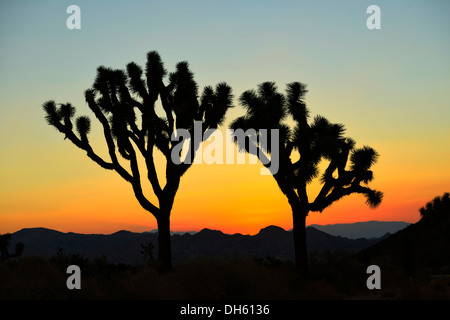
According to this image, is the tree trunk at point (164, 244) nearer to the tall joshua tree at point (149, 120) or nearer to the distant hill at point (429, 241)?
the tall joshua tree at point (149, 120)

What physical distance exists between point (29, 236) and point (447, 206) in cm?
12103

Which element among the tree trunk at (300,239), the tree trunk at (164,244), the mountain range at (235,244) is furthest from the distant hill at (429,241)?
the mountain range at (235,244)

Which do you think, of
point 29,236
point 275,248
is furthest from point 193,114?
point 29,236

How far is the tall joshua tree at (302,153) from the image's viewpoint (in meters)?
18.2

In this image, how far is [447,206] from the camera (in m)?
46.5

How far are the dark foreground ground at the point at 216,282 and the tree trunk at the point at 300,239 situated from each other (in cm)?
42

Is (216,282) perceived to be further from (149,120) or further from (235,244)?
(235,244)

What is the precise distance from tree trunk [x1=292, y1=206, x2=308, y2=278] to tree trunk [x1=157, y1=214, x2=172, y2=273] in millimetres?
4886

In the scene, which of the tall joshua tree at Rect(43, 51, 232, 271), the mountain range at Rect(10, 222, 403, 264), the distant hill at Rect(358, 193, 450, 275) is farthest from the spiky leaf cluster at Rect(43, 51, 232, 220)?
the mountain range at Rect(10, 222, 403, 264)

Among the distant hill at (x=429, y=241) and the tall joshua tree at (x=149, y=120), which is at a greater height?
the tall joshua tree at (x=149, y=120)

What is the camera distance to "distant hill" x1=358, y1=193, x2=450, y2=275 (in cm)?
3390

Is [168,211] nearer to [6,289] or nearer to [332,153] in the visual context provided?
[332,153]

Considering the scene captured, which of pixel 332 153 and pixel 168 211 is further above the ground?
pixel 332 153

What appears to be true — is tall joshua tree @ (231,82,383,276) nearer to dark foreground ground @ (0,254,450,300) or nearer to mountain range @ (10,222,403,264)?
dark foreground ground @ (0,254,450,300)
